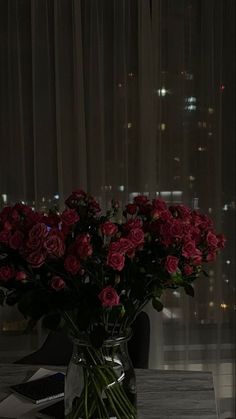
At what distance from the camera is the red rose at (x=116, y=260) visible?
3.82 feet

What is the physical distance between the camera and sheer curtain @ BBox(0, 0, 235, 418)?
112 inches

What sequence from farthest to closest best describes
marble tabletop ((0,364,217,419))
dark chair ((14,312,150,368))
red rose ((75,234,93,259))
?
1. dark chair ((14,312,150,368))
2. marble tabletop ((0,364,217,419))
3. red rose ((75,234,93,259))

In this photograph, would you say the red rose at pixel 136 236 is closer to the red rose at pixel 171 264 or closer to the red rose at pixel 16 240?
the red rose at pixel 171 264

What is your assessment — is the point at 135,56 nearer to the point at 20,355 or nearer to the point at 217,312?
the point at 217,312

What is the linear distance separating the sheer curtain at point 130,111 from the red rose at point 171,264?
1720mm

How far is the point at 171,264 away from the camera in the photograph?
3.98 ft

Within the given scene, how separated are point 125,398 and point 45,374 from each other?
58 centimetres

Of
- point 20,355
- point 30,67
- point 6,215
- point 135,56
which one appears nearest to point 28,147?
point 30,67

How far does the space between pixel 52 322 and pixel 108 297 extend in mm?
167

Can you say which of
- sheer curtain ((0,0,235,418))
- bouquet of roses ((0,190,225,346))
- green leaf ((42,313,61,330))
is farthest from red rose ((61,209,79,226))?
sheer curtain ((0,0,235,418))

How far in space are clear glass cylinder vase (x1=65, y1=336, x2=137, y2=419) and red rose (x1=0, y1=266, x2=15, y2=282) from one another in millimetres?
231

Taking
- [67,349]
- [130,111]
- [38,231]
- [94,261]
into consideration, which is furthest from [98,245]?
[130,111]

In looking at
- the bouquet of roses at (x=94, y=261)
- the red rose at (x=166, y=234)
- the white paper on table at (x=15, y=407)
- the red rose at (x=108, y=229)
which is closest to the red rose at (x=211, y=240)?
the bouquet of roses at (x=94, y=261)

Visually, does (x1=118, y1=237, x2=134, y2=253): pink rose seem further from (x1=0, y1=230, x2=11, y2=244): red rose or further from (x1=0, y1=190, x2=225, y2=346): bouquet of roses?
(x1=0, y1=230, x2=11, y2=244): red rose
